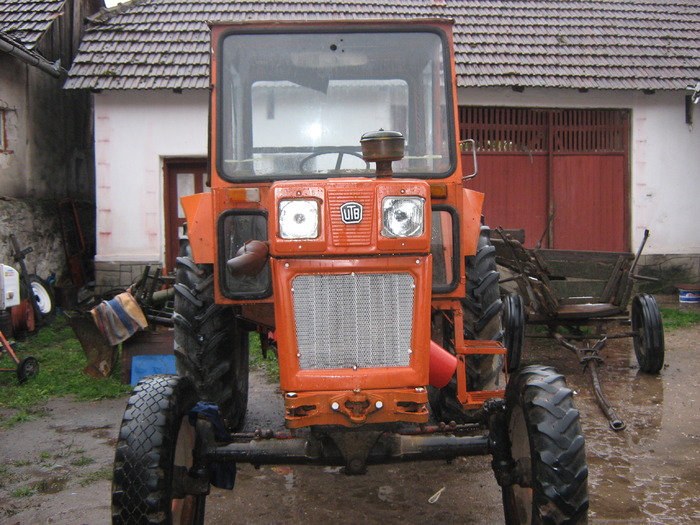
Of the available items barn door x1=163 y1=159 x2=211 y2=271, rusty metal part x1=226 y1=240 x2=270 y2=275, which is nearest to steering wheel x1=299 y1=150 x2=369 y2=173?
rusty metal part x1=226 y1=240 x2=270 y2=275

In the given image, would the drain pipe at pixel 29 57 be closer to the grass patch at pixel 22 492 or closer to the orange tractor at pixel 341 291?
the orange tractor at pixel 341 291

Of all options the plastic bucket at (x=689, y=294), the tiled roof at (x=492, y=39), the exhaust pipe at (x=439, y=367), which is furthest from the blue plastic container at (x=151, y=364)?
the plastic bucket at (x=689, y=294)

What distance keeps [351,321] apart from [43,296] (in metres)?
7.63

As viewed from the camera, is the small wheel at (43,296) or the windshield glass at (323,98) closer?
the windshield glass at (323,98)

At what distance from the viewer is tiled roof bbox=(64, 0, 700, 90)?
1058 cm

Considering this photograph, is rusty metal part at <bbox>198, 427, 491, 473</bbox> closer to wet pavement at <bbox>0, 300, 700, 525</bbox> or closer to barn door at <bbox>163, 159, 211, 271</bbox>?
wet pavement at <bbox>0, 300, 700, 525</bbox>

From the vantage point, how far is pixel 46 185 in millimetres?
11062

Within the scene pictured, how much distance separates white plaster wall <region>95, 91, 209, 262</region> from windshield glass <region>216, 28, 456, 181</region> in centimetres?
714

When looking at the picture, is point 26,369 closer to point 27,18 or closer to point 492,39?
point 27,18

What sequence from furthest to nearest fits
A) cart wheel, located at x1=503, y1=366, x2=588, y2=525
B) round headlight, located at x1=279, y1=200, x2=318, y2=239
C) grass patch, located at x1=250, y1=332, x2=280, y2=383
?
grass patch, located at x1=250, y1=332, x2=280, y2=383 < round headlight, located at x1=279, y1=200, x2=318, y2=239 < cart wheel, located at x1=503, y1=366, x2=588, y2=525

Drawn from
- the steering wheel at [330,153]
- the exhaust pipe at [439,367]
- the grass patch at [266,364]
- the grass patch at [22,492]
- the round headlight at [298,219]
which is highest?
the steering wheel at [330,153]

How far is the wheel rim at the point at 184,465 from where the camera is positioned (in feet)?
9.91

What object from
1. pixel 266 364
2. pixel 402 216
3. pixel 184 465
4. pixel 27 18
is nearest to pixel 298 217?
pixel 402 216

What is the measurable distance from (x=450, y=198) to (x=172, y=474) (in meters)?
1.77
